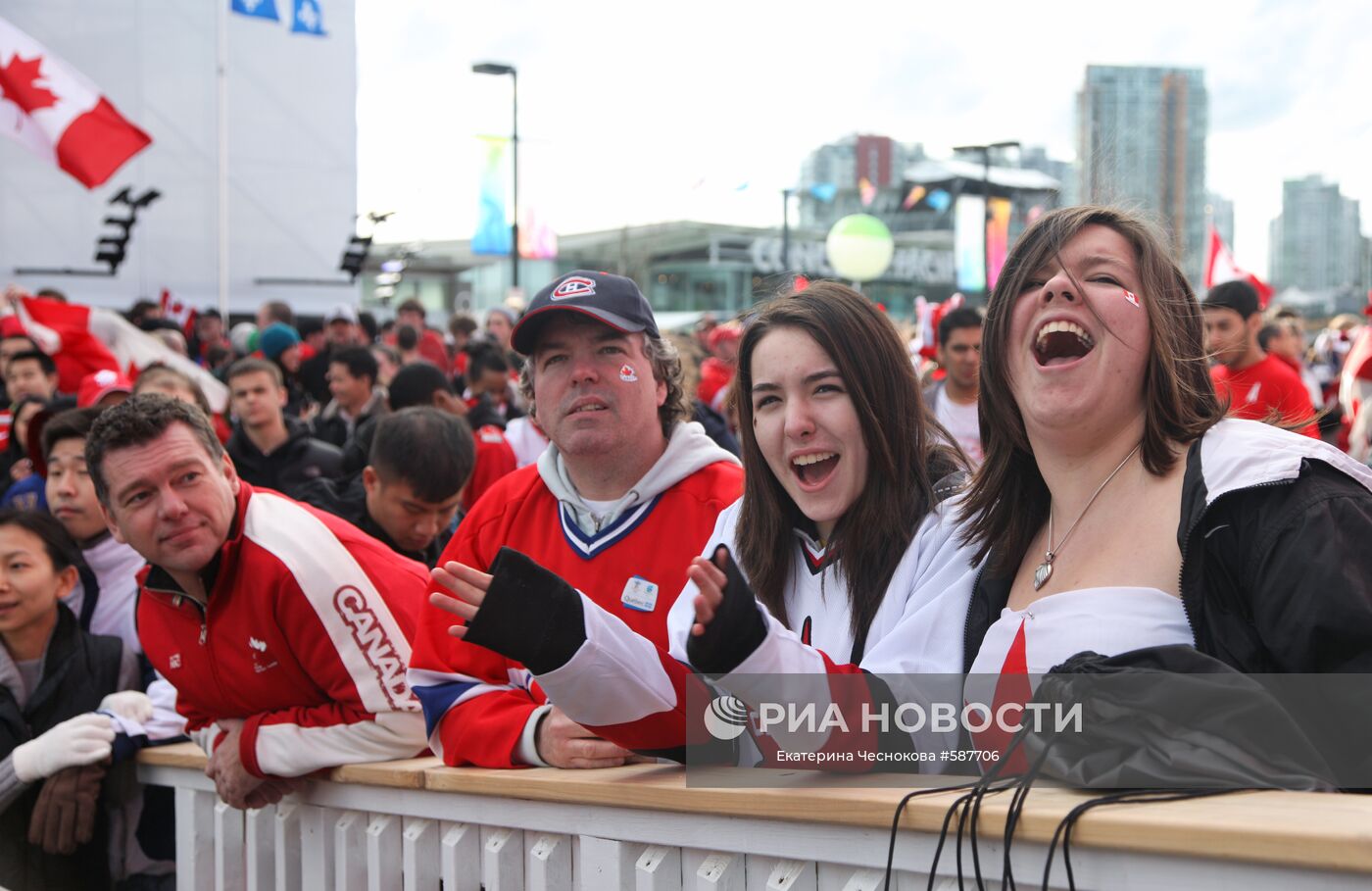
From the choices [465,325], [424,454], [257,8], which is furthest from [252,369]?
[257,8]

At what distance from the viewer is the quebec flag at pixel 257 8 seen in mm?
19094

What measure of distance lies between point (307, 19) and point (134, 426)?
732 inches

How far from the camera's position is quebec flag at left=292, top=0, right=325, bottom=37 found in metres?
20.1

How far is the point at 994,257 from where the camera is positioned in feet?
130

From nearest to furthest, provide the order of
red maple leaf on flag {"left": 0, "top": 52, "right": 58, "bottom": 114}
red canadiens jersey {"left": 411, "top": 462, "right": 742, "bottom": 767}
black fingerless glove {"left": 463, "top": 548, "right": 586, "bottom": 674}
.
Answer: black fingerless glove {"left": 463, "top": 548, "right": 586, "bottom": 674}
red canadiens jersey {"left": 411, "top": 462, "right": 742, "bottom": 767}
red maple leaf on flag {"left": 0, "top": 52, "right": 58, "bottom": 114}

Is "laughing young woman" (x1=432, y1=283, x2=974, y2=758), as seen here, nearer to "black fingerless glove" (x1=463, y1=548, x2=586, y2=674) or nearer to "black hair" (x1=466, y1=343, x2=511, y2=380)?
"black fingerless glove" (x1=463, y1=548, x2=586, y2=674)

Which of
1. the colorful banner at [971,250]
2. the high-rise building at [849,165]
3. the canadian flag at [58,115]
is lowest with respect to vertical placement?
the canadian flag at [58,115]

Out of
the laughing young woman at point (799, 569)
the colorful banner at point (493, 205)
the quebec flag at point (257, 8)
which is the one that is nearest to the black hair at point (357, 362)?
the laughing young woman at point (799, 569)

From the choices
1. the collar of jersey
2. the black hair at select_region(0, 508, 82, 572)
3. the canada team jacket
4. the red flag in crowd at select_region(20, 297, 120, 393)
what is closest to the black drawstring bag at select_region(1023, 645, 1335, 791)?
the collar of jersey

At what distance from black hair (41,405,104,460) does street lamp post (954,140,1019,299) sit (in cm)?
1854

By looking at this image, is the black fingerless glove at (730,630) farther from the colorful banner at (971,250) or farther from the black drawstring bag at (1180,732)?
the colorful banner at (971,250)

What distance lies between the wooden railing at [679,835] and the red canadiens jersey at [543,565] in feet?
0.50

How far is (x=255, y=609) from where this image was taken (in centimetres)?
352

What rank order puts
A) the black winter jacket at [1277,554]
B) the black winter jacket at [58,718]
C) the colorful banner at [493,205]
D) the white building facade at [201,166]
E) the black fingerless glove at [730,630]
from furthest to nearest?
the colorful banner at [493,205], the white building facade at [201,166], the black winter jacket at [58,718], the black fingerless glove at [730,630], the black winter jacket at [1277,554]
